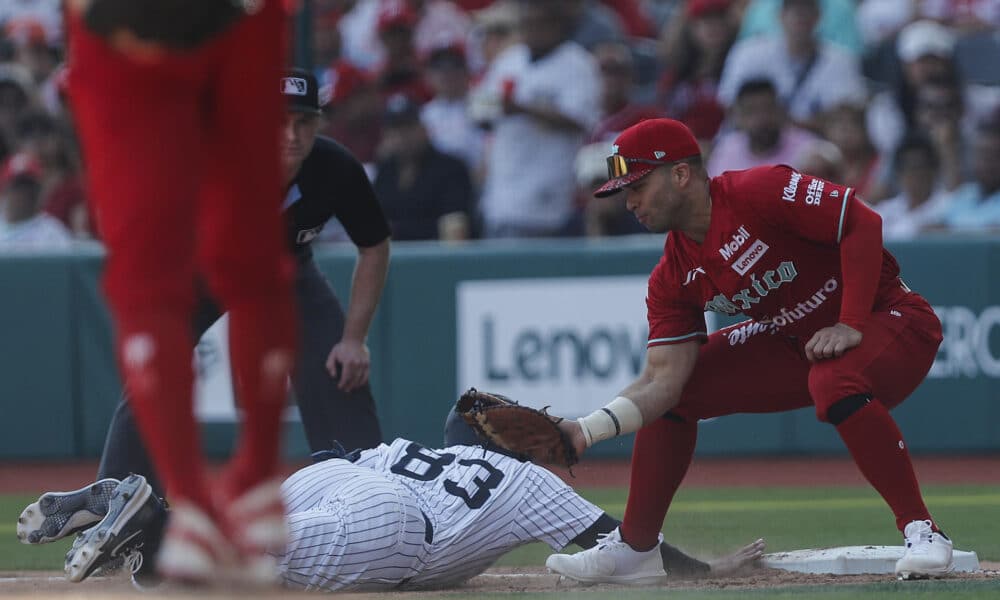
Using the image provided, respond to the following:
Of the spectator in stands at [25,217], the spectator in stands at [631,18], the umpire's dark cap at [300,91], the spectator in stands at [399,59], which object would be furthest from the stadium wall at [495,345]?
the umpire's dark cap at [300,91]

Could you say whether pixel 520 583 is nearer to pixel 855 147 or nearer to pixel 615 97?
pixel 615 97

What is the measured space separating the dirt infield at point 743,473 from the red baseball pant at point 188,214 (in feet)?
18.3

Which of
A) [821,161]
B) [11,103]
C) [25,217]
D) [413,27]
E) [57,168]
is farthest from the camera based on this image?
[11,103]

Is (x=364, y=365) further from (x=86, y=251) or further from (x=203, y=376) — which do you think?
(x=86, y=251)

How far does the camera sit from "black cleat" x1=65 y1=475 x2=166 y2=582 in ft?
14.0

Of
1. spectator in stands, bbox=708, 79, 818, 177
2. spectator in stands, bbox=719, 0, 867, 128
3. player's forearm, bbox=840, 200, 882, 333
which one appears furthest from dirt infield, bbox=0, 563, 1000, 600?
spectator in stands, bbox=719, 0, 867, 128

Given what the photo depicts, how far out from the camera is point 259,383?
276 cm

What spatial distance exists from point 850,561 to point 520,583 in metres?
1.14

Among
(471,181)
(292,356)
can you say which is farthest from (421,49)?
(292,356)

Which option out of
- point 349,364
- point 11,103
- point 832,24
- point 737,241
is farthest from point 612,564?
point 11,103

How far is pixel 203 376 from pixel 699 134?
143 inches

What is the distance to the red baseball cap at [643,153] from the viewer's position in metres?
4.77

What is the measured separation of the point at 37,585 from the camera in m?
4.91

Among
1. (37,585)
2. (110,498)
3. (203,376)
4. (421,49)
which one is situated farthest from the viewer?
(421,49)
